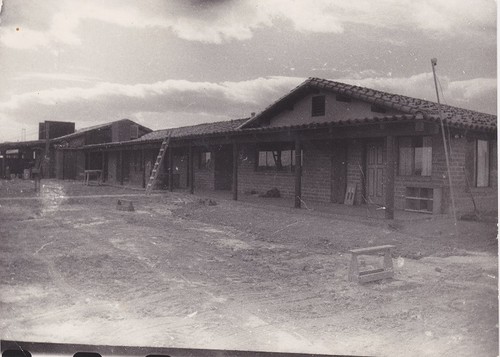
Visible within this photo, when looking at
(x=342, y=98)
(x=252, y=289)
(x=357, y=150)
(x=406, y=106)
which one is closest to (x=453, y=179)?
(x=406, y=106)

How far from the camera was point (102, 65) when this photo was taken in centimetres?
529

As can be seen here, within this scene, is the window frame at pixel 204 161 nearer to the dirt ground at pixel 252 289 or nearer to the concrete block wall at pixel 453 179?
the concrete block wall at pixel 453 179

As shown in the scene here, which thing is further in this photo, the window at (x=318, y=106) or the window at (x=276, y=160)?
the window at (x=276, y=160)

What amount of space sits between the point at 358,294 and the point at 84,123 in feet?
14.1

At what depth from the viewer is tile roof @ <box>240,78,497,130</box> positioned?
5.78 meters

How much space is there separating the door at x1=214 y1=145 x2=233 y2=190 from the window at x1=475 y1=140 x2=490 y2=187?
11612 mm

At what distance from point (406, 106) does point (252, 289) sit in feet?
18.1

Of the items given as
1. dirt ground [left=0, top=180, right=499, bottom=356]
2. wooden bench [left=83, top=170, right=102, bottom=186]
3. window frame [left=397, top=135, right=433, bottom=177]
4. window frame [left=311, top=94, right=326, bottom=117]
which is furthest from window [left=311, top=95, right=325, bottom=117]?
wooden bench [left=83, top=170, right=102, bottom=186]

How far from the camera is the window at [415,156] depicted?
33.0ft

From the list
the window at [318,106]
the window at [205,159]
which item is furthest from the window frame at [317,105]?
the window at [205,159]

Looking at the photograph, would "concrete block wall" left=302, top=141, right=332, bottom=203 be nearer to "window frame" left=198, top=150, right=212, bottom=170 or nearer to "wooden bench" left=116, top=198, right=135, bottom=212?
"wooden bench" left=116, top=198, right=135, bottom=212

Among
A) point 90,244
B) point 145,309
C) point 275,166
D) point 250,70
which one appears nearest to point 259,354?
point 145,309

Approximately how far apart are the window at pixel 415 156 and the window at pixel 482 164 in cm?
227

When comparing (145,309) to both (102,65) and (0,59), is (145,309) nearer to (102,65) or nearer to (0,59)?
(102,65)
